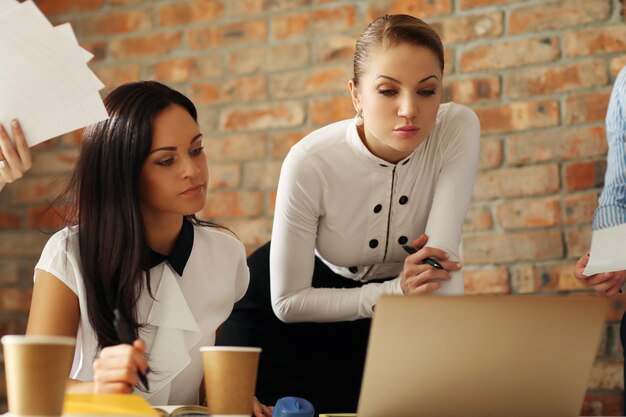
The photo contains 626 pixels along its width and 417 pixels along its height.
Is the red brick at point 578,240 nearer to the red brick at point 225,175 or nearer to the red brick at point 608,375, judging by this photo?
the red brick at point 608,375

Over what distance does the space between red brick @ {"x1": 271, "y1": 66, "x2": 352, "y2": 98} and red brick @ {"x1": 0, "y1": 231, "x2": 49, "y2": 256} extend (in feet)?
3.28

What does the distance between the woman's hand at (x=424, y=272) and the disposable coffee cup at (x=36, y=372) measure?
0.86 meters

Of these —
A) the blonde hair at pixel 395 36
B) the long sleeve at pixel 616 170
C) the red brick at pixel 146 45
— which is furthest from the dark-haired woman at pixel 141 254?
the red brick at pixel 146 45

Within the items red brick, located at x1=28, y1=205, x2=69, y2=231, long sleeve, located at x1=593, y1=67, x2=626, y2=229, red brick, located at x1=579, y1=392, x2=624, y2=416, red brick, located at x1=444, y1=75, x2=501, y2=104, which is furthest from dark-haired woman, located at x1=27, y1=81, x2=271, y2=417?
red brick, located at x1=28, y1=205, x2=69, y2=231

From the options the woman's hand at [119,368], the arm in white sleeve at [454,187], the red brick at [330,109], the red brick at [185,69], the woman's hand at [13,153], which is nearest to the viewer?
the woman's hand at [119,368]

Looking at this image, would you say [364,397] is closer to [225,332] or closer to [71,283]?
[71,283]

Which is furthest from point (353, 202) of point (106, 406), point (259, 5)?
point (259, 5)

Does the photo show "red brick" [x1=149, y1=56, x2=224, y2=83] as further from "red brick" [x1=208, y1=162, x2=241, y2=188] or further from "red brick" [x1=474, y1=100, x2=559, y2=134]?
"red brick" [x1=474, y1=100, x2=559, y2=134]

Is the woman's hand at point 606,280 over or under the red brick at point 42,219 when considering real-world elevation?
under

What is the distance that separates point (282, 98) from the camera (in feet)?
8.37

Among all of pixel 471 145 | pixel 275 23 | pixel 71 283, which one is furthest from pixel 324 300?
pixel 275 23

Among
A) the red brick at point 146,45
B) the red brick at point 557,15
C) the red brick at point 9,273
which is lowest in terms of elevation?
the red brick at point 9,273

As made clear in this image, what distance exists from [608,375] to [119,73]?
1.86m

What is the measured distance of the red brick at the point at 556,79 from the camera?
2129 millimetres
